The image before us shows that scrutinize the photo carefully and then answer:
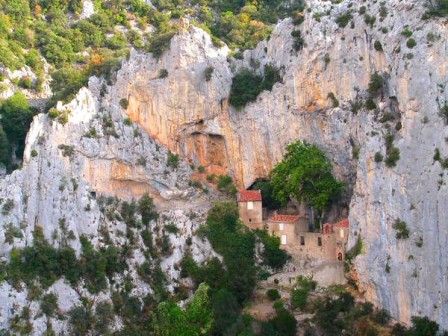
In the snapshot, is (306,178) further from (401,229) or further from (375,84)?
(401,229)

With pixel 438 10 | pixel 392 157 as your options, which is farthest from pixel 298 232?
pixel 438 10

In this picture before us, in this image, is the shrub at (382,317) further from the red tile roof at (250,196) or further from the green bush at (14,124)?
the green bush at (14,124)

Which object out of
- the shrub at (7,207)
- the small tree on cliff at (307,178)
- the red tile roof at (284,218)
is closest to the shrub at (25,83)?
the shrub at (7,207)

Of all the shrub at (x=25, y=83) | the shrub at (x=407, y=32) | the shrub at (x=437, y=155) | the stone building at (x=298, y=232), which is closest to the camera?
the shrub at (x=437, y=155)

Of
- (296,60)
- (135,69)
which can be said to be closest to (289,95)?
(296,60)

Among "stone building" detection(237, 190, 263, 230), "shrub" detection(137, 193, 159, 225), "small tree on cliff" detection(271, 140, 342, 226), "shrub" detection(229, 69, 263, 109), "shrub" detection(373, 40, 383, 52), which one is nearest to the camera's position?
"shrub" detection(373, 40, 383, 52)

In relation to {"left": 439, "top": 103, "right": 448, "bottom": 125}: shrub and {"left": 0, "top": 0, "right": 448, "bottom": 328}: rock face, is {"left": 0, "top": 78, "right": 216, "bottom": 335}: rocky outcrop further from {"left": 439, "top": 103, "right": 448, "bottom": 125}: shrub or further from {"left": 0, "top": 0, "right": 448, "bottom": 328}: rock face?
{"left": 439, "top": 103, "right": 448, "bottom": 125}: shrub

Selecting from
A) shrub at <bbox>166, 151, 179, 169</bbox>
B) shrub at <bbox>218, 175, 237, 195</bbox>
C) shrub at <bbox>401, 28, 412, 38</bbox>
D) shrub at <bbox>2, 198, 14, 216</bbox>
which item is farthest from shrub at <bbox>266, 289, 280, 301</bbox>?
shrub at <bbox>401, 28, 412, 38</bbox>
